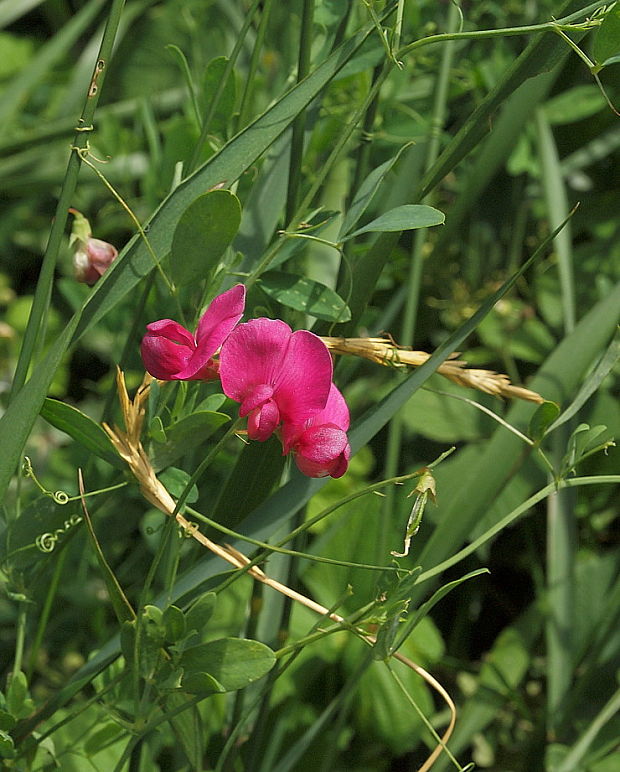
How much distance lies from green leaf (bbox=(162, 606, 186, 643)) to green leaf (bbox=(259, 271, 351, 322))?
169 mm

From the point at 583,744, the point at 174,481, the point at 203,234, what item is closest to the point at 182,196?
the point at 203,234

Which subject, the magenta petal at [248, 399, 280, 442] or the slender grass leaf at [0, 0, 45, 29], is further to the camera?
the slender grass leaf at [0, 0, 45, 29]

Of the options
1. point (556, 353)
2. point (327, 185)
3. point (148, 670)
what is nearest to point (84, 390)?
point (327, 185)

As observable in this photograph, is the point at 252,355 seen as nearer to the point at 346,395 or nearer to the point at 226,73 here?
the point at 226,73

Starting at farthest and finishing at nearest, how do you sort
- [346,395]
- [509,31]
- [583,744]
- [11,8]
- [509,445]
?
1. [11,8]
2. [346,395]
3. [583,744]
4. [509,445]
5. [509,31]

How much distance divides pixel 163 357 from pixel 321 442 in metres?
0.08

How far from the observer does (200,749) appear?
0.53m

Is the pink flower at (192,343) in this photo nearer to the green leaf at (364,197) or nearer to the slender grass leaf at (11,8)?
the green leaf at (364,197)

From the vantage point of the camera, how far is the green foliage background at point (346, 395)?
46cm

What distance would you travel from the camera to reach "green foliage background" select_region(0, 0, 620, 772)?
18.2 inches

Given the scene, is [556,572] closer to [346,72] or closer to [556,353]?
[556,353]

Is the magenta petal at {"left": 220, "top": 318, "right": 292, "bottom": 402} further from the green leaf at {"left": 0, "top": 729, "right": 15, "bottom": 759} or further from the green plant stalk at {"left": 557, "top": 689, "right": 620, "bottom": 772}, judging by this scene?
the green plant stalk at {"left": 557, "top": 689, "right": 620, "bottom": 772}

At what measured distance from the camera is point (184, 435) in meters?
0.46

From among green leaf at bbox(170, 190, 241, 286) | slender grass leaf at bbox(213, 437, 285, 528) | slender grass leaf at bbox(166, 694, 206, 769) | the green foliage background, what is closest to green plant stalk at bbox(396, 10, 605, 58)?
the green foliage background
